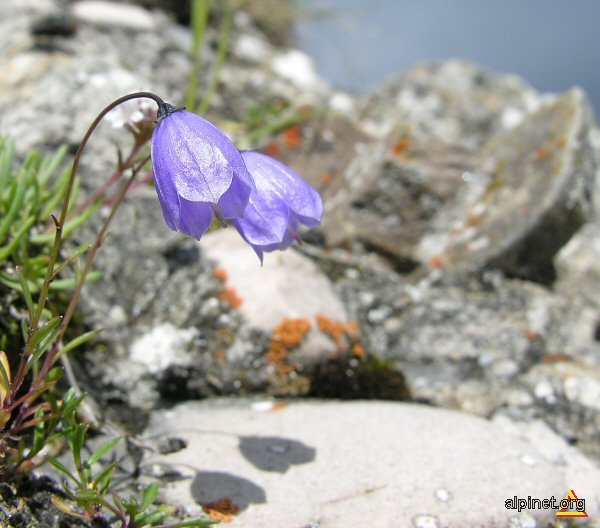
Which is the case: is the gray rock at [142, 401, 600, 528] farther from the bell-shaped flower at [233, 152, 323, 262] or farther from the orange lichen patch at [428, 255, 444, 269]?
the orange lichen patch at [428, 255, 444, 269]

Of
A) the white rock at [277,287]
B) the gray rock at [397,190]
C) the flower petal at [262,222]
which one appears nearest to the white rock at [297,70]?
the gray rock at [397,190]

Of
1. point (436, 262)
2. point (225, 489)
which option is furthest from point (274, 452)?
point (436, 262)

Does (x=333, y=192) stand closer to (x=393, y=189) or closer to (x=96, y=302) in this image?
(x=393, y=189)

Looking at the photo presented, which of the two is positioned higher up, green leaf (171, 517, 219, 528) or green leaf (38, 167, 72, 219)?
green leaf (38, 167, 72, 219)

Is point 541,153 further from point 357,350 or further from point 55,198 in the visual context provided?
point 55,198

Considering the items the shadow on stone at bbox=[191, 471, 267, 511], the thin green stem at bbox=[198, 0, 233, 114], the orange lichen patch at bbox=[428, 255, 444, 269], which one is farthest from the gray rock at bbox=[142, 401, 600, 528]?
the thin green stem at bbox=[198, 0, 233, 114]

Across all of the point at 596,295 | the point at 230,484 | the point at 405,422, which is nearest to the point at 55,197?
the point at 230,484
